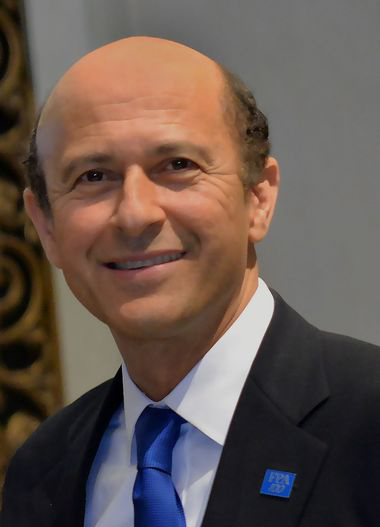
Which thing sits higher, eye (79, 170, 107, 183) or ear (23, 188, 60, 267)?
eye (79, 170, 107, 183)

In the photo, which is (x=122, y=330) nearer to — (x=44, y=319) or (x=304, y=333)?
(x=304, y=333)

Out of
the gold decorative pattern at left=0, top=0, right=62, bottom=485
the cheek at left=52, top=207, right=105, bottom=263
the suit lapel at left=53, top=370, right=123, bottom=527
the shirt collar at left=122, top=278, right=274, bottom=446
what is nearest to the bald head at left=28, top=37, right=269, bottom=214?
the cheek at left=52, top=207, right=105, bottom=263

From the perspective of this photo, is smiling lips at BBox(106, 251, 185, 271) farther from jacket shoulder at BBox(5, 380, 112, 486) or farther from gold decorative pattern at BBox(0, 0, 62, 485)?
gold decorative pattern at BBox(0, 0, 62, 485)

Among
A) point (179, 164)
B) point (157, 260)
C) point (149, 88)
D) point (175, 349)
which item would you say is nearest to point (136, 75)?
point (149, 88)

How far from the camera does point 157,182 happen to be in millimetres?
1217

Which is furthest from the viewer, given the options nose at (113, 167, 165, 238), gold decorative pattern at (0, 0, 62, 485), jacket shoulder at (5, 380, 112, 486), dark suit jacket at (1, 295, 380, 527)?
gold decorative pattern at (0, 0, 62, 485)

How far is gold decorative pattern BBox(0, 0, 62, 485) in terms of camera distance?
2.23 metres

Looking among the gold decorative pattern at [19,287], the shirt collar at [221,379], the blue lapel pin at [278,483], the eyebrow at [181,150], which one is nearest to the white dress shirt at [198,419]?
the shirt collar at [221,379]

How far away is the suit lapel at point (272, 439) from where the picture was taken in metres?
1.09

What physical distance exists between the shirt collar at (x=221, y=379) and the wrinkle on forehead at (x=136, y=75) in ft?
1.10

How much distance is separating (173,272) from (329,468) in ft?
1.08

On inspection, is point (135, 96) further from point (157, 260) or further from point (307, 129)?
point (307, 129)

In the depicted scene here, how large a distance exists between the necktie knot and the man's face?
0.14 m

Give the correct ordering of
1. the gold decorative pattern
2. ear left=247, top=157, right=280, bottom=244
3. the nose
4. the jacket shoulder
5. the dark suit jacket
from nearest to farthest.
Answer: the dark suit jacket → the nose → ear left=247, top=157, right=280, bottom=244 → the jacket shoulder → the gold decorative pattern
